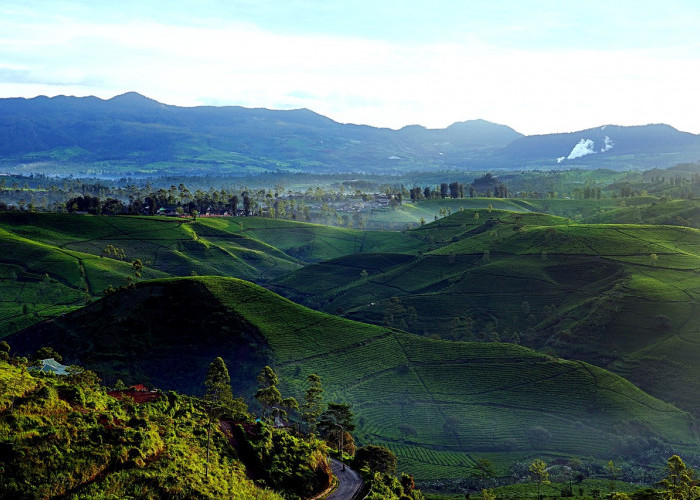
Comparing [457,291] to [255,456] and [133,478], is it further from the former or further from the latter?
[133,478]

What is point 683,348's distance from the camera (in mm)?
152500

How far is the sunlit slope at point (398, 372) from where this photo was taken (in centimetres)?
12525

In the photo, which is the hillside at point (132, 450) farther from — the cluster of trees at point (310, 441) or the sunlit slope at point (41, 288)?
the sunlit slope at point (41, 288)

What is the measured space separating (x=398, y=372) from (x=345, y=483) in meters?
78.5

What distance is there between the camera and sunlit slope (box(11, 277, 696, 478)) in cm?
12525

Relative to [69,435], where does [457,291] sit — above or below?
below

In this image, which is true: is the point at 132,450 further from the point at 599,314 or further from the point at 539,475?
the point at 599,314

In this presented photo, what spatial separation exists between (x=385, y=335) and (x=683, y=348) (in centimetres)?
6352

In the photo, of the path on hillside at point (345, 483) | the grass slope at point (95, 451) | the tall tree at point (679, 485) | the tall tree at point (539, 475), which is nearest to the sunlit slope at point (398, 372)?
the tall tree at point (539, 475)

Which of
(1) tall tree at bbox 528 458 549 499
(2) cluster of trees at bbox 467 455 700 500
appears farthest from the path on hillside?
(1) tall tree at bbox 528 458 549 499

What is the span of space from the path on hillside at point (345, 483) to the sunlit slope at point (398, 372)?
145 feet

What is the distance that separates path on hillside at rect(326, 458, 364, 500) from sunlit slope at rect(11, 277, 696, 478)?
44208 millimetres

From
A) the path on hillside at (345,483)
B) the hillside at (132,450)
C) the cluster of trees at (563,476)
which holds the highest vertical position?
the hillside at (132,450)

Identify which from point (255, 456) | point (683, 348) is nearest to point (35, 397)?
point (255, 456)
